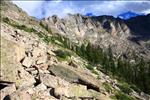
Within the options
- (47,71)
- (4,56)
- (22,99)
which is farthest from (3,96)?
(47,71)

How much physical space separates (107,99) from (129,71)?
157 m

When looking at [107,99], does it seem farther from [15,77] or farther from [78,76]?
[15,77]

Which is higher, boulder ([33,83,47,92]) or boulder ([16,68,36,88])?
boulder ([16,68,36,88])

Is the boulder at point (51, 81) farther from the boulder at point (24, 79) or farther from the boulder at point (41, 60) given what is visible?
the boulder at point (41, 60)

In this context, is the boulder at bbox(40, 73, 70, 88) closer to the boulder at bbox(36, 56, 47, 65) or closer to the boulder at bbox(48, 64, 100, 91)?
the boulder at bbox(48, 64, 100, 91)

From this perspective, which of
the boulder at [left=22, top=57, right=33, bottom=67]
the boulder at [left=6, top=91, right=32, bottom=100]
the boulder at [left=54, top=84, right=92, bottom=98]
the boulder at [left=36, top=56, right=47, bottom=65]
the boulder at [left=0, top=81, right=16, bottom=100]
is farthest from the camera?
the boulder at [left=36, top=56, right=47, bottom=65]

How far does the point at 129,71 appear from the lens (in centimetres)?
19612

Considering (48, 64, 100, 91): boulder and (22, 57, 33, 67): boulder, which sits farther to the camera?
(48, 64, 100, 91): boulder

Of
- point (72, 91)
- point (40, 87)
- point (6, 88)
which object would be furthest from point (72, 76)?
point (6, 88)

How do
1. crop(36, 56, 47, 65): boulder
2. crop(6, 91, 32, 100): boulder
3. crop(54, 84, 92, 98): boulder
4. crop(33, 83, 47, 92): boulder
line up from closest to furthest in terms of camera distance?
crop(6, 91, 32, 100): boulder
crop(33, 83, 47, 92): boulder
crop(54, 84, 92, 98): boulder
crop(36, 56, 47, 65): boulder

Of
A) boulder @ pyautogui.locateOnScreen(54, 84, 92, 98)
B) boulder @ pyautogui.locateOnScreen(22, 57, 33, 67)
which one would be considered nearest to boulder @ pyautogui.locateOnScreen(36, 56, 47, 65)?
boulder @ pyautogui.locateOnScreen(22, 57, 33, 67)

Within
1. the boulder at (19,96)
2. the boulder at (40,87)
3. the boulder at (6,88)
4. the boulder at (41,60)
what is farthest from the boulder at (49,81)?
the boulder at (19,96)

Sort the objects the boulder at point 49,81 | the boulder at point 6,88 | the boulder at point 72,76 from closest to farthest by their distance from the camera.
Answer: the boulder at point 6,88
the boulder at point 49,81
the boulder at point 72,76

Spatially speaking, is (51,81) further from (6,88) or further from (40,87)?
(6,88)
